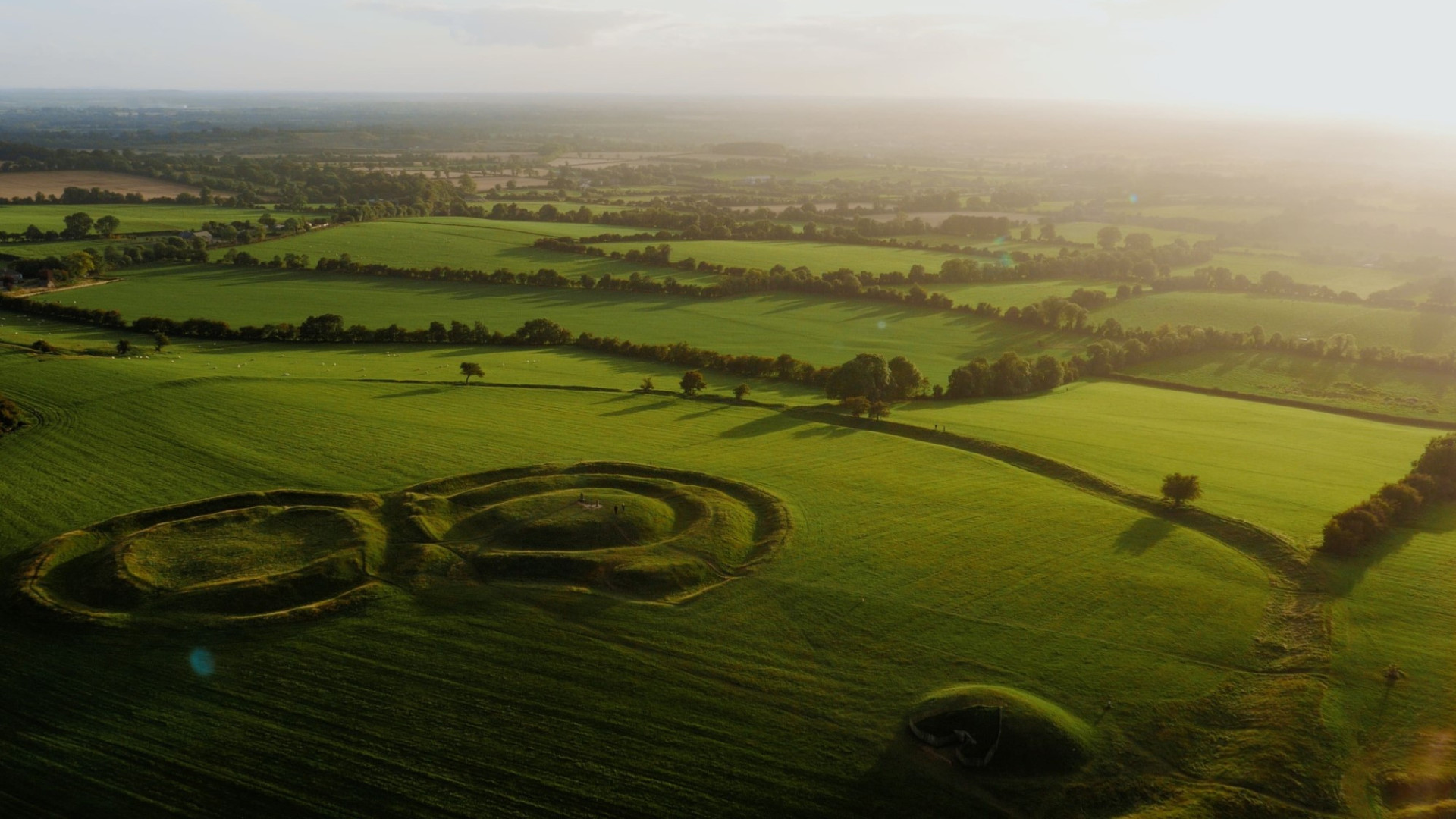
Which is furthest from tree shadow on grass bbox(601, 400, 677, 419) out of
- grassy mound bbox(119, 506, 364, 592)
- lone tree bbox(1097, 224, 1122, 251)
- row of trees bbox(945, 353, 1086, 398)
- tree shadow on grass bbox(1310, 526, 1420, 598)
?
lone tree bbox(1097, 224, 1122, 251)

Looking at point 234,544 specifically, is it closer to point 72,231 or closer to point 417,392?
point 417,392

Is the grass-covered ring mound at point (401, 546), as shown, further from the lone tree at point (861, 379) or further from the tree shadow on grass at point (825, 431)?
the lone tree at point (861, 379)

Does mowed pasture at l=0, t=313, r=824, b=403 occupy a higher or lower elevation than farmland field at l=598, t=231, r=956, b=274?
lower

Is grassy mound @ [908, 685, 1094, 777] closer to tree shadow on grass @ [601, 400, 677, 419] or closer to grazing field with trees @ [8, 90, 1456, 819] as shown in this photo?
grazing field with trees @ [8, 90, 1456, 819]

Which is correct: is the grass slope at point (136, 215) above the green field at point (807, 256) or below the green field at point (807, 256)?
below

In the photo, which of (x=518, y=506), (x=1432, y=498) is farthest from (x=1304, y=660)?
(x=518, y=506)

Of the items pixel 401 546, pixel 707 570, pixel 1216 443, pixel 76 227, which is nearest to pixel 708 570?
pixel 707 570

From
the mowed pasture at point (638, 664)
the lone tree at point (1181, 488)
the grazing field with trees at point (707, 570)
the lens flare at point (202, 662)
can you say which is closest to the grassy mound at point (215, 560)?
the grazing field with trees at point (707, 570)
